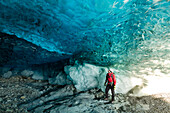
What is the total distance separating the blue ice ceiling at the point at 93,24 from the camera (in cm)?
310

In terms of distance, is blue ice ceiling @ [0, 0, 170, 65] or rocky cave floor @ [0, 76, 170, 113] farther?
rocky cave floor @ [0, 76, 170, 113]

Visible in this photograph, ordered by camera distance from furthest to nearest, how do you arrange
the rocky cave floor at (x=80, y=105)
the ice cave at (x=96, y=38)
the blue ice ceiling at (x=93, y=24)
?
the rocky cave floor at (x=80, y=105), the ice cave at (x=96, y=38), the blue ice ceiling at (x=93, y=24)

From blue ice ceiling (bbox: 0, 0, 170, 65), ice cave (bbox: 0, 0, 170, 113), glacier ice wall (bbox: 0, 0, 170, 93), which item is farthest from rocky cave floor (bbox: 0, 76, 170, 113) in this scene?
blue ice ceiling (bbox: 0, 0, 170, 65)

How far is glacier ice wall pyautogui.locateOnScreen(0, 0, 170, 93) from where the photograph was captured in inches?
124

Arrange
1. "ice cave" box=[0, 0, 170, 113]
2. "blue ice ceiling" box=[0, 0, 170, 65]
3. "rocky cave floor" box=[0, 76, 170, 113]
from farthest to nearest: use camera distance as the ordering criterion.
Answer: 1. "rocky cave floor" box=[0, 76, 170, 113]
2. "ice cave" box=[0, 0, 170, 113]
3. "blue ice ceiling" box=[0, 0, 170, 65]

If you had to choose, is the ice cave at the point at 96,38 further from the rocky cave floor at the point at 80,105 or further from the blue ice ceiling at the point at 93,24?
the rocky cave floor at the point at 80,105

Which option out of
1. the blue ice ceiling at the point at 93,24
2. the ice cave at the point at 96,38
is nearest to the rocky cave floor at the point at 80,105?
the ice cave at the point at 96,38

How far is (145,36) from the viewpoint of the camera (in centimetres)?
416

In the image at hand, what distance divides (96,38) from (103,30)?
2.40ft

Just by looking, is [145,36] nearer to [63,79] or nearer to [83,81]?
[83,81]

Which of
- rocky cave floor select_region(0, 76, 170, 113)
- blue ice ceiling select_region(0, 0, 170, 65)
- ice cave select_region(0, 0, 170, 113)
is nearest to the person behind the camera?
blue ice ceiling select_region(0, 0, 170, 65)

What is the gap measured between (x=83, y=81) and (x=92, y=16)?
517cm

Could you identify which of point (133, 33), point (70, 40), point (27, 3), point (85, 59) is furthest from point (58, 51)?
point (133, 33)

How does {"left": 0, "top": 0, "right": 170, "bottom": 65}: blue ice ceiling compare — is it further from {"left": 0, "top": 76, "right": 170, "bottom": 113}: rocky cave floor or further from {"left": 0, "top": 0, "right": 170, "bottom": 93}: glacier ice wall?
{"left": 0, "top": 76, "right": 170, "bottom": 113}: rocky cave floor
